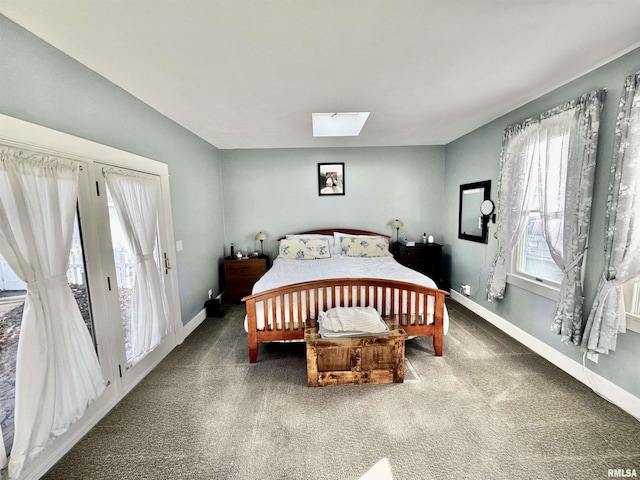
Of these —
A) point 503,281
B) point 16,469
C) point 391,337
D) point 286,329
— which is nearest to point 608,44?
point 503,281

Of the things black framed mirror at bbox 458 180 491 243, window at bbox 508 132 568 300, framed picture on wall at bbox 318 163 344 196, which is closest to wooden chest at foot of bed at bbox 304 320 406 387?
window at bbox 508 132 568 300

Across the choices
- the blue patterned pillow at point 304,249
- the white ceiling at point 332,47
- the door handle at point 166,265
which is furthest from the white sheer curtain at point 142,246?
the blue patterned pillow at point 304,249

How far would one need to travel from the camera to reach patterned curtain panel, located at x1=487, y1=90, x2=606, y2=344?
77.1 inches

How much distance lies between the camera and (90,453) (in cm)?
157

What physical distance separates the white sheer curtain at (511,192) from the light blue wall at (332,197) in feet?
5.09

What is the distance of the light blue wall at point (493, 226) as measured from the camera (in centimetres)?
181

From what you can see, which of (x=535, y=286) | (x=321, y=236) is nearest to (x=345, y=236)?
(x=321, y=236)

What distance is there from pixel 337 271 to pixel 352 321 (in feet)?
3.35

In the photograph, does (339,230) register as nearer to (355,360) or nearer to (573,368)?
(355,360)

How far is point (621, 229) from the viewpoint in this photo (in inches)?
67.9

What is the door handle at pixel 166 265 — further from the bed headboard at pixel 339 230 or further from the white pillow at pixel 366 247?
the white pillow at pixel 366 247

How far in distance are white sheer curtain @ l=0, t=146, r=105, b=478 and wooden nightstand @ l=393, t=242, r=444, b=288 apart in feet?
12.5

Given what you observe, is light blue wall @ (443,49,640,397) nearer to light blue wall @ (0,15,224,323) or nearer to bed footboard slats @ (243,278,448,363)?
bed footboard slats @ (243,278,448,363)

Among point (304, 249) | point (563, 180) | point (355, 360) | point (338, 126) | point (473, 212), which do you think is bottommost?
point (355, 360)
